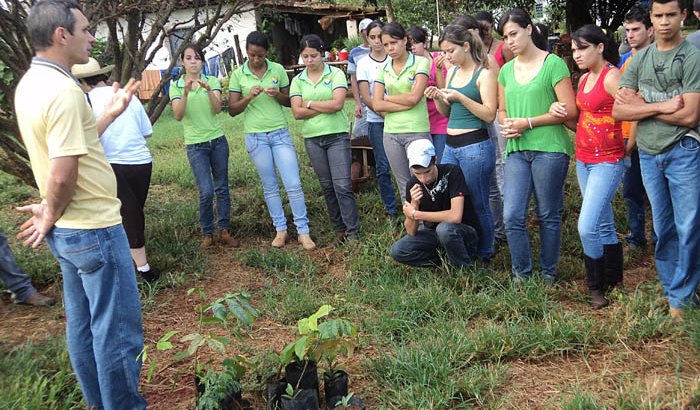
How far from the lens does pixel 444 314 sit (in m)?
4.11

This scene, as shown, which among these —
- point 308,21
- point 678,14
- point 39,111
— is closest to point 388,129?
point 678,14

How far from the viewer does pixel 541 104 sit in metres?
4.21

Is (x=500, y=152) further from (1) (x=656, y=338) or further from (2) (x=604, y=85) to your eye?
(1) (x=656, y=338)

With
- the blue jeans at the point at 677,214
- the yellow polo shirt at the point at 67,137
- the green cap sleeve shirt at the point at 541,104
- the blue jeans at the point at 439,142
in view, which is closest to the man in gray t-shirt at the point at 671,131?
the blue jeans at the point at 677,214

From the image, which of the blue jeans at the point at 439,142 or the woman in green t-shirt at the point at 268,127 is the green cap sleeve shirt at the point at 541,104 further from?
the woman in green t-shirt at the point at 268,127

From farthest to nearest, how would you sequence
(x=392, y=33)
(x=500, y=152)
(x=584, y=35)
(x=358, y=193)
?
(x=358, y=193), (x=500, y=152), (x=392, y=33), (x=584, y=35)

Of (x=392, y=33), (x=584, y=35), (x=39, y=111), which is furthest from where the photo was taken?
(x=392, y=33)

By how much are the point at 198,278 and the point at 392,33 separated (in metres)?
2.63

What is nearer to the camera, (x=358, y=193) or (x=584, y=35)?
(x=584, y=35)

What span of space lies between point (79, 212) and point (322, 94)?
3.23m

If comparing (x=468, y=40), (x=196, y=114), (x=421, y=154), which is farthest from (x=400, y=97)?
(x=196, y=114)

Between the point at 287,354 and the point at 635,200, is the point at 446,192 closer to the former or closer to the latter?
the point at 635,200

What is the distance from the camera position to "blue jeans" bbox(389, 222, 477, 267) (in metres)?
4.62

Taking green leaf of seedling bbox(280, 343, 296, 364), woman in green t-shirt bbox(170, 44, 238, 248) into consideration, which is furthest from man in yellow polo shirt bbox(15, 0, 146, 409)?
woman in green t-shirt bbox(170, 44, 238, 248)
